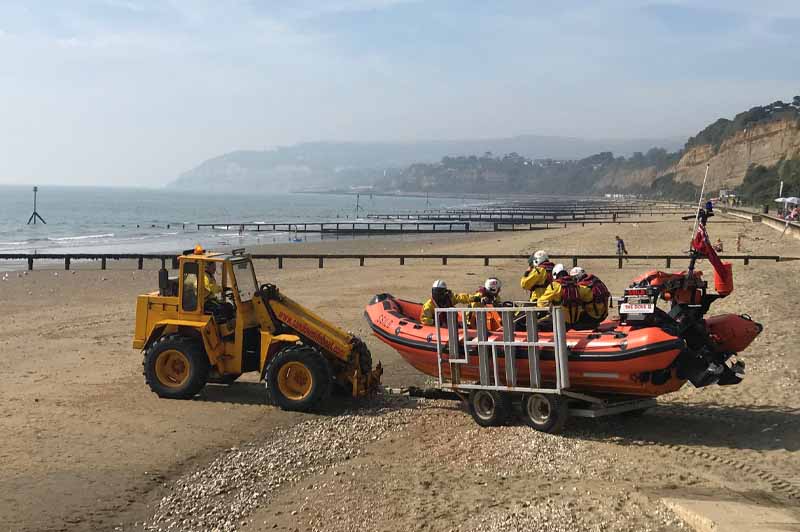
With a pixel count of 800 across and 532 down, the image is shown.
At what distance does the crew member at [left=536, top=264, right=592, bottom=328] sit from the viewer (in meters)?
10.2

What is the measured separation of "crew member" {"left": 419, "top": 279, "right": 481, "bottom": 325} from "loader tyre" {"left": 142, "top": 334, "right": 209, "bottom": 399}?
10.7ft

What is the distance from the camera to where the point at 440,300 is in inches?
445

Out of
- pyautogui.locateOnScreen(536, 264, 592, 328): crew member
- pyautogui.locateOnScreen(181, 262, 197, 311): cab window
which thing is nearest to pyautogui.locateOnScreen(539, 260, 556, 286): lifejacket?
pyautogui.locateOnScreen(536, 264, 592, 328): crew member

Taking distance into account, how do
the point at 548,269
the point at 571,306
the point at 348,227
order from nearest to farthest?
1. the point at 571,306
2. the point at 548,269
3. the point at 348,227

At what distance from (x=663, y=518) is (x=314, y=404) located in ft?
17.2

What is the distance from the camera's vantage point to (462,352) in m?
10.4

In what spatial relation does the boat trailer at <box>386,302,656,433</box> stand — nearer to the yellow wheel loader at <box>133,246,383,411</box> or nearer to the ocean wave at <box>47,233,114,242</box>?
the yellow wheel loader at <box>133,246,383,411</box>

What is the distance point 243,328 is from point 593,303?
4.89m

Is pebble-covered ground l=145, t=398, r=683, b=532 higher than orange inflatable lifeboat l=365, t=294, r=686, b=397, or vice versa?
orange inflatable lifeboat l=365, t=294, r=686, b=397

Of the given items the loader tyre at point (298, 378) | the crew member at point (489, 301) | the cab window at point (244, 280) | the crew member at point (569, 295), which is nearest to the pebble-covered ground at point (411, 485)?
the loader tyre at point (298, 378)

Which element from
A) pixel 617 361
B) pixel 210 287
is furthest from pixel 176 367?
pixel 617 361

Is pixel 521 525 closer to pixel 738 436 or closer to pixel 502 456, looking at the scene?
pixel 502 456

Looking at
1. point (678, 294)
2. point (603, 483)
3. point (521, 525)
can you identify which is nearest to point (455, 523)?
point (521, 525)

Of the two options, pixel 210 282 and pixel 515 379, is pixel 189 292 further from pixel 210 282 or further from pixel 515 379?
pixel 515 379
